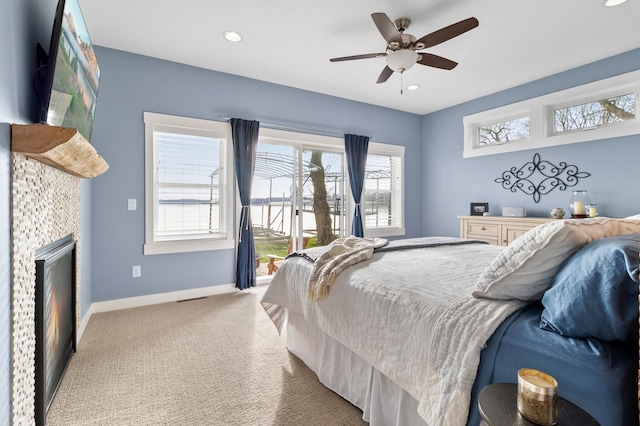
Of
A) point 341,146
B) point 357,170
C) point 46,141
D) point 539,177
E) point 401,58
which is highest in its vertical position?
point 401,58

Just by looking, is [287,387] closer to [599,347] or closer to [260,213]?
[599,347]

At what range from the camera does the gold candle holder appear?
2.44 ft

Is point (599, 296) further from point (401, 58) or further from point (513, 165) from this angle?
point (513, 165)

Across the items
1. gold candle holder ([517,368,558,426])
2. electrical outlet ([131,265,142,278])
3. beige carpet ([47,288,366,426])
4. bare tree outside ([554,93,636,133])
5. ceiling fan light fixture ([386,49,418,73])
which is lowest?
beige carpet ([47,288,366,426])

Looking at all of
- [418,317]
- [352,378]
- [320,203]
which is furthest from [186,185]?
[418,317]

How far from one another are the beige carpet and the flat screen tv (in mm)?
1563

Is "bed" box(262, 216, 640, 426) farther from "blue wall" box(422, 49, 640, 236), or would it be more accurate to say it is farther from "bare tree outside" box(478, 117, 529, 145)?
"bare tree outside" box(478, 117, 529, 145)

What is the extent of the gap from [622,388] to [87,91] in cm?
292

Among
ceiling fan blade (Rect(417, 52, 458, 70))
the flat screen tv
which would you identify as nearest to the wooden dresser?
ceiling fan blade (Rect(417, 52, 458, 70))

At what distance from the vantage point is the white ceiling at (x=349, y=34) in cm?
265

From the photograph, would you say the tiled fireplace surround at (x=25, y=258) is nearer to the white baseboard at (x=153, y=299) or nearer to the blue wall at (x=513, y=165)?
the white baseboard at (x=153, y=299)

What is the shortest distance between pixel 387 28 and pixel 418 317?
2165 millimetres

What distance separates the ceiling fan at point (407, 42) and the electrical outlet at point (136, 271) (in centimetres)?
314

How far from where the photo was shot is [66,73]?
1620 mm
